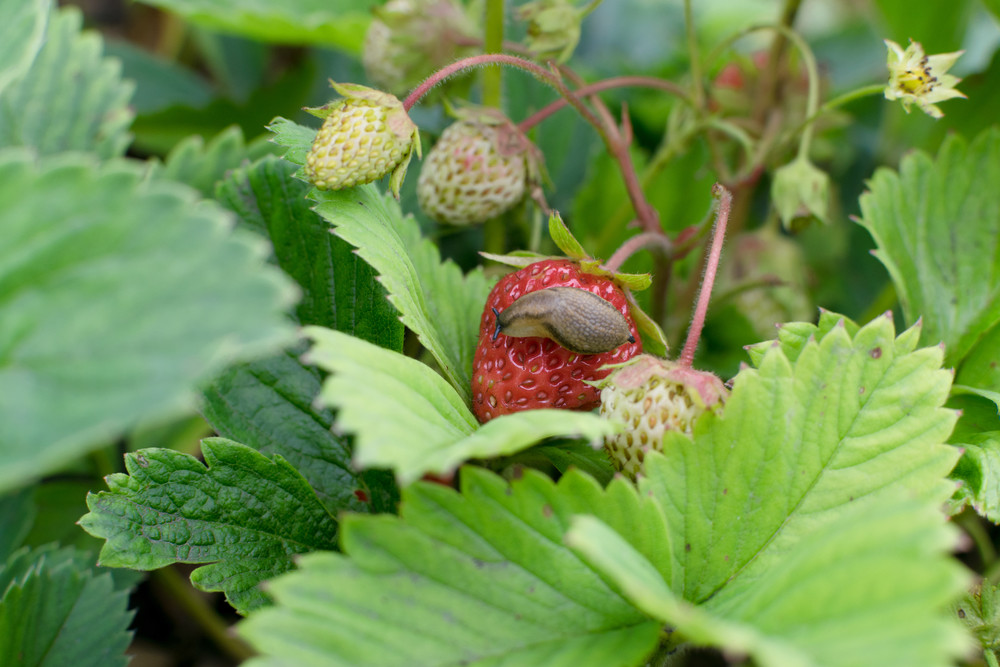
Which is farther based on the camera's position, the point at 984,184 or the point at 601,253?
the point at 601,253

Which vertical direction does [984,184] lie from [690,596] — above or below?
above

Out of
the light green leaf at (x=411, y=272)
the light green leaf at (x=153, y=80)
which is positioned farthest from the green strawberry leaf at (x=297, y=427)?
the light green leaf at (x=153, y=80)

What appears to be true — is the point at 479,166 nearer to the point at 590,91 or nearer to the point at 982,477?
the point at 590,91

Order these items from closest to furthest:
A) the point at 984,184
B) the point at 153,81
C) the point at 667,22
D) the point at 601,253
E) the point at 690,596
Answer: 1. the point at 690,596
2. the point at 984,184
3. the point at 601,253
4. the point at 153,81
5. the point at 667,22

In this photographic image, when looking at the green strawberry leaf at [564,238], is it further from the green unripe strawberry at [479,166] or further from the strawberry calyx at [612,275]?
the green unripe strawberry at [479,166]

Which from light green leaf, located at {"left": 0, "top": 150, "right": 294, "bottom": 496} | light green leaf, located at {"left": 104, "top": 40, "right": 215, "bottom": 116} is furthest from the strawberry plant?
light green leaf, located at {"left": 104, "top": 40, "right": 215, "bottom": 116}

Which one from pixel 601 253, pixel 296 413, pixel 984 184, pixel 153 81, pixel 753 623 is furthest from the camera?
pixel 153 81

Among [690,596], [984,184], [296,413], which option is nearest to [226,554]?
[296,413]

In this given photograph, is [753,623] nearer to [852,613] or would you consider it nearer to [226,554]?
[852,613]
